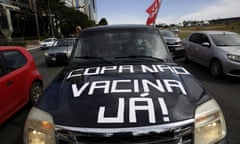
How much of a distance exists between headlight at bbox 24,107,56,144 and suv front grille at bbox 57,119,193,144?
4.2 inches

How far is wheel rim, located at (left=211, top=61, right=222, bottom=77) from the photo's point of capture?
292 inches

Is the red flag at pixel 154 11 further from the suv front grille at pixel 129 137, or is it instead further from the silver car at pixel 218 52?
the suv front grille at pixel 129 137

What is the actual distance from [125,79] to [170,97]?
0.56 metres

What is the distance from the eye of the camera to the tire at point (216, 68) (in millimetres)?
7384

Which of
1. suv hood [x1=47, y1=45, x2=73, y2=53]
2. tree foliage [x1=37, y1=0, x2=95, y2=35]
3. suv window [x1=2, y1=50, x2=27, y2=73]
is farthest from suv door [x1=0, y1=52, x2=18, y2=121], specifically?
tree foliage [x1=37, y1=0, x2=95, y2=35]

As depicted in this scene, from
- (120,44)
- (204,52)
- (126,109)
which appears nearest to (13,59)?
(120,44)

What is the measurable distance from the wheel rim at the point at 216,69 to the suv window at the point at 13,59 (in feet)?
19.5

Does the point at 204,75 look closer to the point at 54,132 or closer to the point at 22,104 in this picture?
the point at 22,104

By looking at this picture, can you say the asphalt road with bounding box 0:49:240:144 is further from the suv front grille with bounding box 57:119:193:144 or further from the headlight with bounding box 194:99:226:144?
the suv front grille with bounding box 57:119:193:144

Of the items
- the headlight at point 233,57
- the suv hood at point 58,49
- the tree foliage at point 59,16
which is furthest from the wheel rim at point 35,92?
the tree foliage at point 59,16

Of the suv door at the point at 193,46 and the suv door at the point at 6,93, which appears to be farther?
the suv door at the point at 193,46

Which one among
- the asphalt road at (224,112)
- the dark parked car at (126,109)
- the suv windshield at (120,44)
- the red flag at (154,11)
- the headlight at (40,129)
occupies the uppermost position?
the red flag at (154,11)

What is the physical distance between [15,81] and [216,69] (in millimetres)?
6235

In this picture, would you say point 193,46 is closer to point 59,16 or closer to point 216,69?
point 216,69
